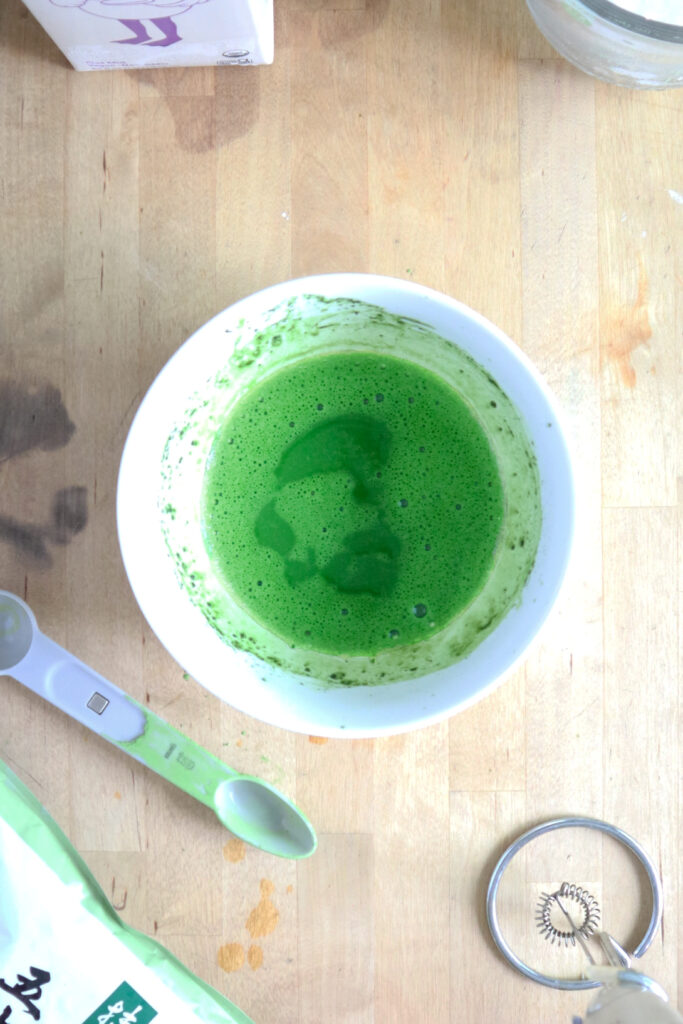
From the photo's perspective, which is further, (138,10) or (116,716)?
(116,716)

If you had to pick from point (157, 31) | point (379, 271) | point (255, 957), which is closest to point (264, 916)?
point (255, 957)

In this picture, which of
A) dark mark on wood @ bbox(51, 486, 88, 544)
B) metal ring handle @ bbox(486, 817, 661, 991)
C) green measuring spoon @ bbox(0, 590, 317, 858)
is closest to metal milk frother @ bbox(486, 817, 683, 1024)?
metal ring handle @ bbox(486, 817, 661, 991)

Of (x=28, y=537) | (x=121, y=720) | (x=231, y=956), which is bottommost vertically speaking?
(x=231, y=956)

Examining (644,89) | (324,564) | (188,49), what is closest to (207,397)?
(324,564)

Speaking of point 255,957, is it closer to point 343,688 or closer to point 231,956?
point 231,956

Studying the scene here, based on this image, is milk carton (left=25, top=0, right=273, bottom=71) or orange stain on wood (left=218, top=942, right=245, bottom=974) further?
orange stain on wood (left=218, top=942, right=245, bottom=974)

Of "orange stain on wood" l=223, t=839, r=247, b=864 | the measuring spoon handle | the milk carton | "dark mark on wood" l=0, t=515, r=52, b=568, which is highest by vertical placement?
the milk carton

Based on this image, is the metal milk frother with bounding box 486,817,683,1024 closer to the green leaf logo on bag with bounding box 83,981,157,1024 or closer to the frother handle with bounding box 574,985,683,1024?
the frother handle with bounding box 574,985,683,1024
